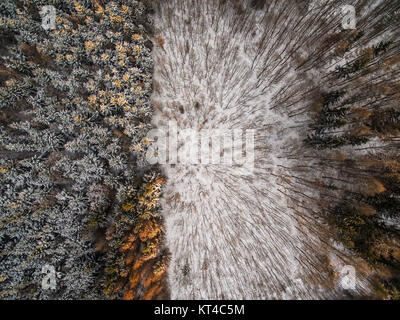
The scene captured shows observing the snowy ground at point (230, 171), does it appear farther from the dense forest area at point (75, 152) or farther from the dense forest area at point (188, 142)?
the dense forest area at point (75, 152)

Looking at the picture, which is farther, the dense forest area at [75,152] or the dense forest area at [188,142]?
the dense forest area at [75,152]

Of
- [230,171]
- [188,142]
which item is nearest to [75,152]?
[188,142]

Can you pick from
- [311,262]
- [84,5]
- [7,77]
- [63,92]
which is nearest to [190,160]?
[63,92]

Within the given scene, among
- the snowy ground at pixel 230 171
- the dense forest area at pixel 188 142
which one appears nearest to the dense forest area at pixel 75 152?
the dense forest area at pixel 188 142

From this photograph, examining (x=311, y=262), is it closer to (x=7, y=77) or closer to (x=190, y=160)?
(x=190, y=160)

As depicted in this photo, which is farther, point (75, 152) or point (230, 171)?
point (230, 171)

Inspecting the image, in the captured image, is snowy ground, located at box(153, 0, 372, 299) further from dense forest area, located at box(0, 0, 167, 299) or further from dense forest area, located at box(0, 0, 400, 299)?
dense forest area, located at box(0, 0, 167, 299)

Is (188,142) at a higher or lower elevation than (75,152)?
higher

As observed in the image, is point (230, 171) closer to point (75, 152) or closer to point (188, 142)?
point (188, 142)
